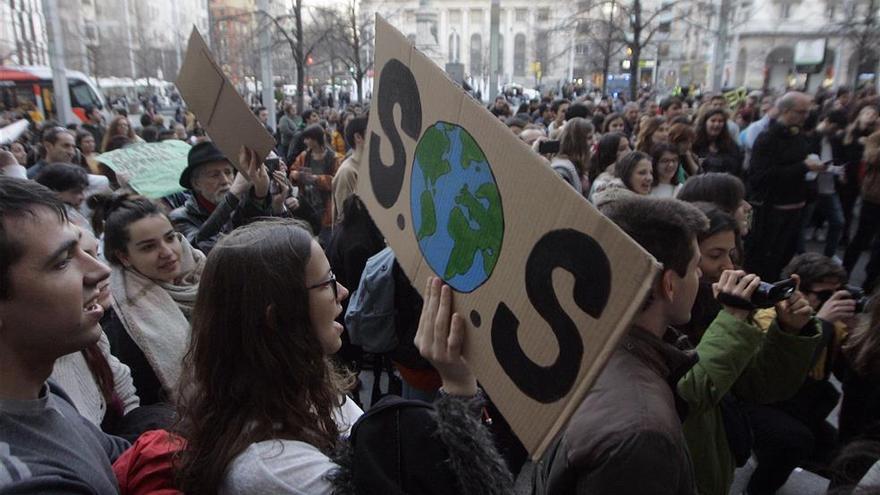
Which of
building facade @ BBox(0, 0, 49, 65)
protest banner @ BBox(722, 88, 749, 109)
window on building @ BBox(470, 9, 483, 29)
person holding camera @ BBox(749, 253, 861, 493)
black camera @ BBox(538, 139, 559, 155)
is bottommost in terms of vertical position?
person holding camera @ BBox(749, 253, 861, 493)

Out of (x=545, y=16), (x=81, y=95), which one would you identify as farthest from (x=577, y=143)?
(x=545, y=16)

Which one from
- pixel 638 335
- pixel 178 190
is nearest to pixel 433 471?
pixel 638 335

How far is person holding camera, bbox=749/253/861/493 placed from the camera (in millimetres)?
2951

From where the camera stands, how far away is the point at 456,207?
1380 millimetres

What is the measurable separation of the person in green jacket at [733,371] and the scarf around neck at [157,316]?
182 centimetres

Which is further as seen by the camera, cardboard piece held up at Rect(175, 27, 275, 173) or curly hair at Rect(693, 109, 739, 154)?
curly hair at Rect(693, 109, 739, 154)

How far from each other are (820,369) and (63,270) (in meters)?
3.12

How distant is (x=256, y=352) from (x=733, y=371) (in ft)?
4.81

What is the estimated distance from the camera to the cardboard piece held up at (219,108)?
Result: 286 centimetres

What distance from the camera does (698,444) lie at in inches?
80.5

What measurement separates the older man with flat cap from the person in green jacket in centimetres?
233

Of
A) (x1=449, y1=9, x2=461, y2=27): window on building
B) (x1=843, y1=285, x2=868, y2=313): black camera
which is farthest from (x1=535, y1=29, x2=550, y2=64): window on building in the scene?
(x1=843, y1=285, x2=868, y2=313): black camera

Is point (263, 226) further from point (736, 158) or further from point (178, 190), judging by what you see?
point (736, 158)

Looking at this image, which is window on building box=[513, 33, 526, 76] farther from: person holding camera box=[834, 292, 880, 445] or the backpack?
person holding camera box=[834, 292, 880, 445]
